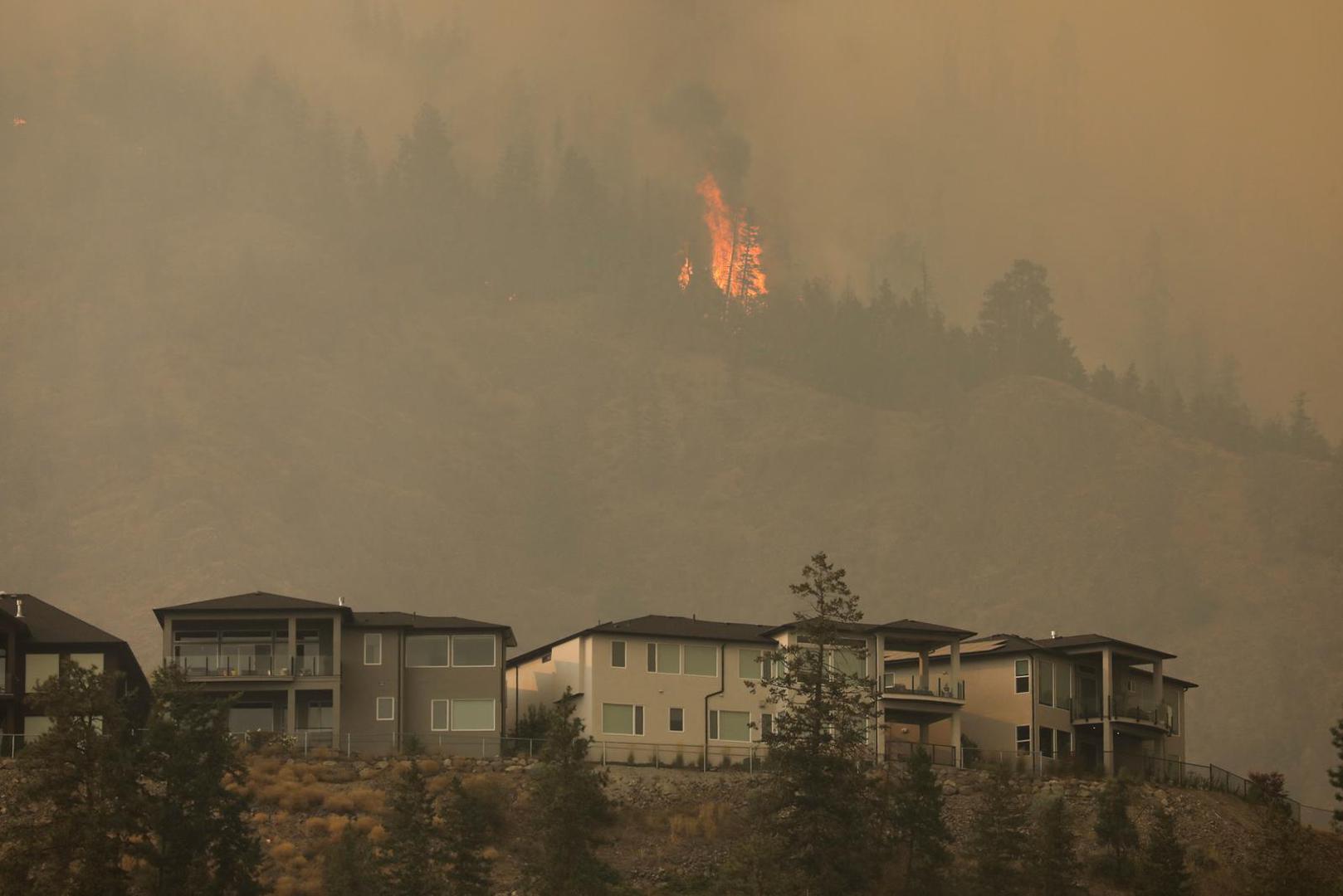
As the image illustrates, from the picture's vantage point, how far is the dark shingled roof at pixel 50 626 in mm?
84688

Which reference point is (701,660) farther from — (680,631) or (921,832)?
(921,832)

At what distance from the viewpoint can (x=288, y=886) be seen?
64375 mm

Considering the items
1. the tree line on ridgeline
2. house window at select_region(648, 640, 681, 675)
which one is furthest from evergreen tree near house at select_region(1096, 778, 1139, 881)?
house window at select_region(648, 640, 681, 675)

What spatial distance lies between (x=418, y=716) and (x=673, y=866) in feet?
63.3

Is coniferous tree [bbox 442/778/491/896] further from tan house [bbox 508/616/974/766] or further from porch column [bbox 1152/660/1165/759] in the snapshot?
porch column [bbox 1152/660/1165/759]

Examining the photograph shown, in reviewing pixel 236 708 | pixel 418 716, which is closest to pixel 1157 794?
pixel 418 716

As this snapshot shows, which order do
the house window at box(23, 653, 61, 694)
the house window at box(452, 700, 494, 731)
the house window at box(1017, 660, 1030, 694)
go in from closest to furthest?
the house window at box(23, 653, 61, 694)
the house window at box(452, 700, 494, 731)
the house window at box(1017, 660, 1030, 694)

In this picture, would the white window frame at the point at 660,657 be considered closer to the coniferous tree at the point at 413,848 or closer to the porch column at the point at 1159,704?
the porch column at the point at 1159,704

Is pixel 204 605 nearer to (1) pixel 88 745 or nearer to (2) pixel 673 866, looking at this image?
(2) pixel 673 866

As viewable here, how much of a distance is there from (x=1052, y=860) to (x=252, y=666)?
3525 centimetres

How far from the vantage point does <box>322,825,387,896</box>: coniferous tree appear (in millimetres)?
58781

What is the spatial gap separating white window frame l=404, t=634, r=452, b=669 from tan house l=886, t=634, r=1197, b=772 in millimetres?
20593

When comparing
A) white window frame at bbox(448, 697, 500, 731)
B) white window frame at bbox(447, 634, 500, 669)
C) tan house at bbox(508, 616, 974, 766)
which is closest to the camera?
tan house at bbox(508, 616, 974, 766)

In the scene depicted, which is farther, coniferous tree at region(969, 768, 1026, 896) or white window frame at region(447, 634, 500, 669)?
white window frame at region(447, 634, 500, 669)
